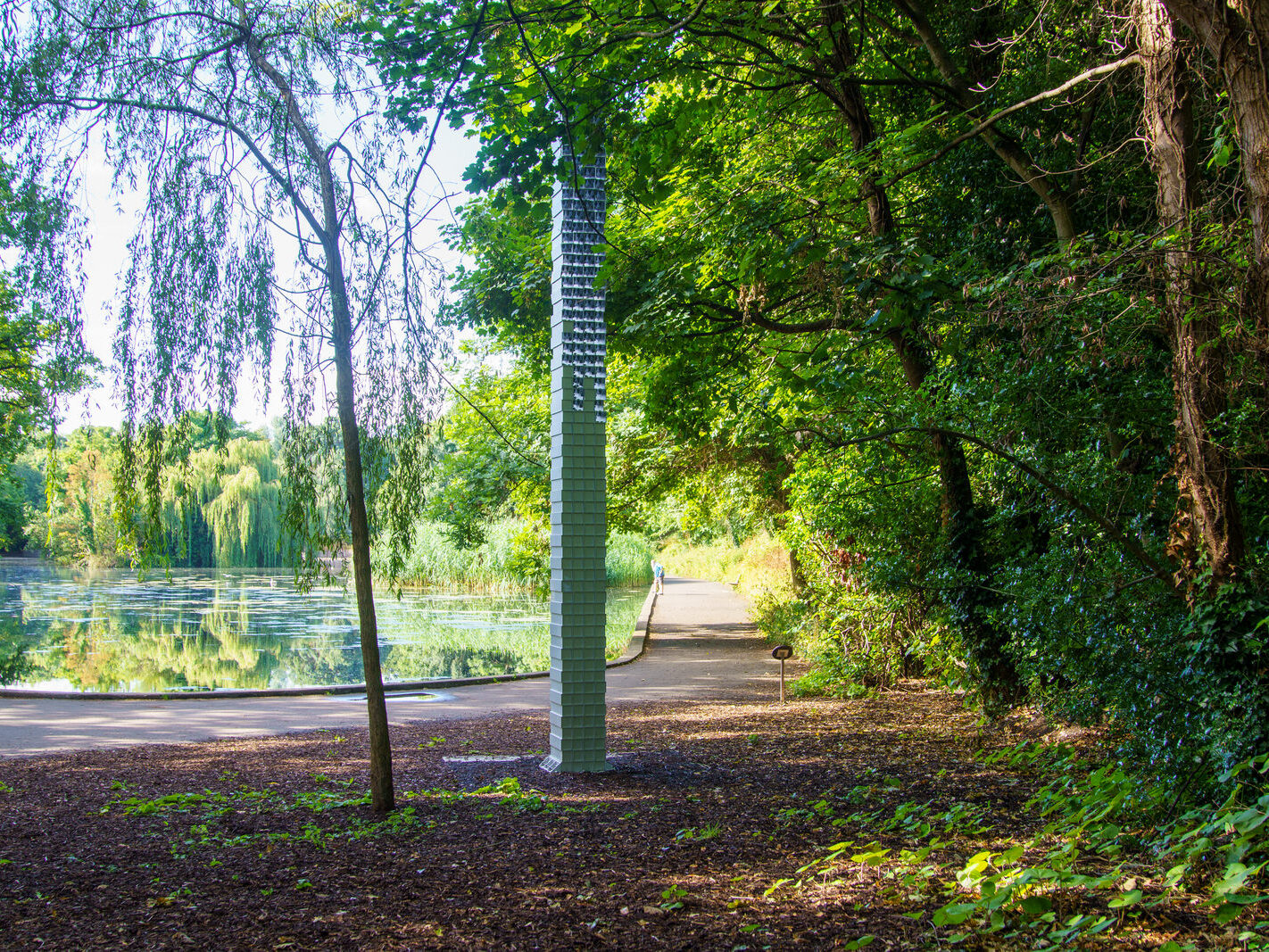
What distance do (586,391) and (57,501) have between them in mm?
3540

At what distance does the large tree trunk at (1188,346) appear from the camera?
4.18 metres

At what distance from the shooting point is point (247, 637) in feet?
60.1

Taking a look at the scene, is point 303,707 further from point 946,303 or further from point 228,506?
point 946,303

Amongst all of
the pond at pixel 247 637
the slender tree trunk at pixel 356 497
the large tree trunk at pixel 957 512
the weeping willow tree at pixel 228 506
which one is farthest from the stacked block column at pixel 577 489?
the pond at pixel 247 637

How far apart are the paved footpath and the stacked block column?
374 cm

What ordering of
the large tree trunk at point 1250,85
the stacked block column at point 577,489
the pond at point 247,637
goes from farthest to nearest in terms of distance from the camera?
1. the pond at point 247,637
2. the stacked block column at point 577,489
3. the large tree trunk at point 1250,85

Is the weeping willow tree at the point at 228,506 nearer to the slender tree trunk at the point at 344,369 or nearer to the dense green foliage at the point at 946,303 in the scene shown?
the slender tree trunk at the point at 344,369

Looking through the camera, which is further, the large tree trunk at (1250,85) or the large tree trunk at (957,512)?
the large tree trunk at (957,512)

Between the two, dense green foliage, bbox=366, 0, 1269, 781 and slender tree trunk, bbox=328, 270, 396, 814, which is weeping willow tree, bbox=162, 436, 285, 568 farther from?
dense green foliage, bbox=366, 0, 1269, 781

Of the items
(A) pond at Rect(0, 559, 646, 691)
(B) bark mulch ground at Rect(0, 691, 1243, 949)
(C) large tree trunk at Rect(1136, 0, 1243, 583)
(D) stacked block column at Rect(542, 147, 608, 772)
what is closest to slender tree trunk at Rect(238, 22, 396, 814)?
(B) bark mulch ground at Rect(0, 691, 1243, 949)

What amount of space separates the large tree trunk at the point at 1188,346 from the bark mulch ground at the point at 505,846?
175 cm

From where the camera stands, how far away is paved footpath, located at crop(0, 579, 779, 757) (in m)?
8.63

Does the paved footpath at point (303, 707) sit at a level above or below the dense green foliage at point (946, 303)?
below

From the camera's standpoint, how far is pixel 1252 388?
4129 mm
